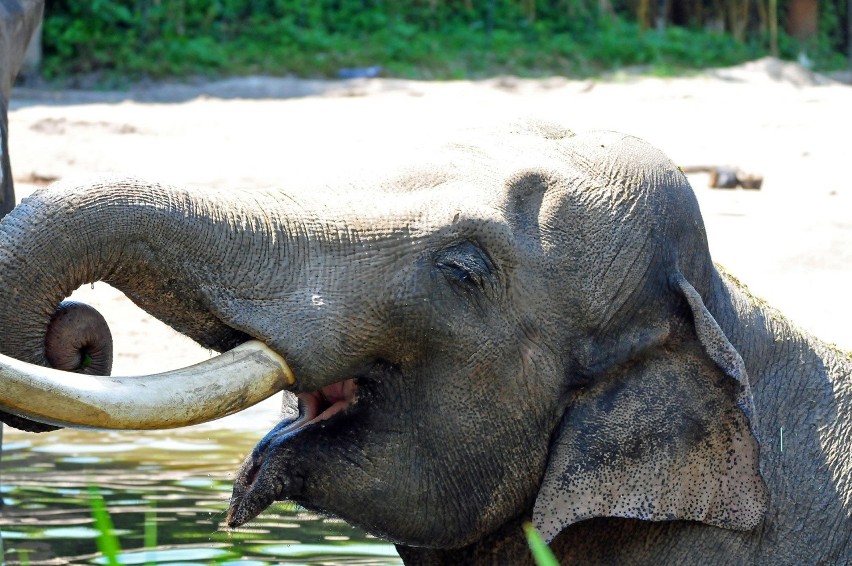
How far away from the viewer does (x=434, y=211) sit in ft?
9.77

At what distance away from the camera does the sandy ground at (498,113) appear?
7.75 m

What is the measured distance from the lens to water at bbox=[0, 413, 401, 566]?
4.92 meters

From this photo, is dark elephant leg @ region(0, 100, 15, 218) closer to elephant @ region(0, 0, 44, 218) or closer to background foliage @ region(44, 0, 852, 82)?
elephant @ region(0, 0, 44, 218)

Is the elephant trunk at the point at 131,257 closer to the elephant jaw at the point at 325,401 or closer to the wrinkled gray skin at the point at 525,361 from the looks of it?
the wrinkled gray skin at the point at 525,361

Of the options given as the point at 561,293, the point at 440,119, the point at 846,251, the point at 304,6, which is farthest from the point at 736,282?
the point at 304,6

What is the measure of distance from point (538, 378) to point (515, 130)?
0.55 m

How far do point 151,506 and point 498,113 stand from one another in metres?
2.10

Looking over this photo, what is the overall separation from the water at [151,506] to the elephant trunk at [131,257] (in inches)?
56.8

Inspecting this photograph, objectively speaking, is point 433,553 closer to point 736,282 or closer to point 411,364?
point 411,364

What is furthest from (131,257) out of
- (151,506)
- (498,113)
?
(498,113)

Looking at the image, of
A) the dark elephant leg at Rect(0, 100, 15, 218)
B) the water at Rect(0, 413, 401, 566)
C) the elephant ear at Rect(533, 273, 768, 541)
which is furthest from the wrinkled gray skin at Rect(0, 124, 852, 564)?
the dark elephant leg at Rect(0, 100, 15, 218)

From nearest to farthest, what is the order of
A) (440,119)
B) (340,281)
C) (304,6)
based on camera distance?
(340,281) → (440,119) → (304,6)

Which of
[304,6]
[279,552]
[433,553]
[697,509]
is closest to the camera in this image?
[697,509]

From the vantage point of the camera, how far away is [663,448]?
3082 millimetres
